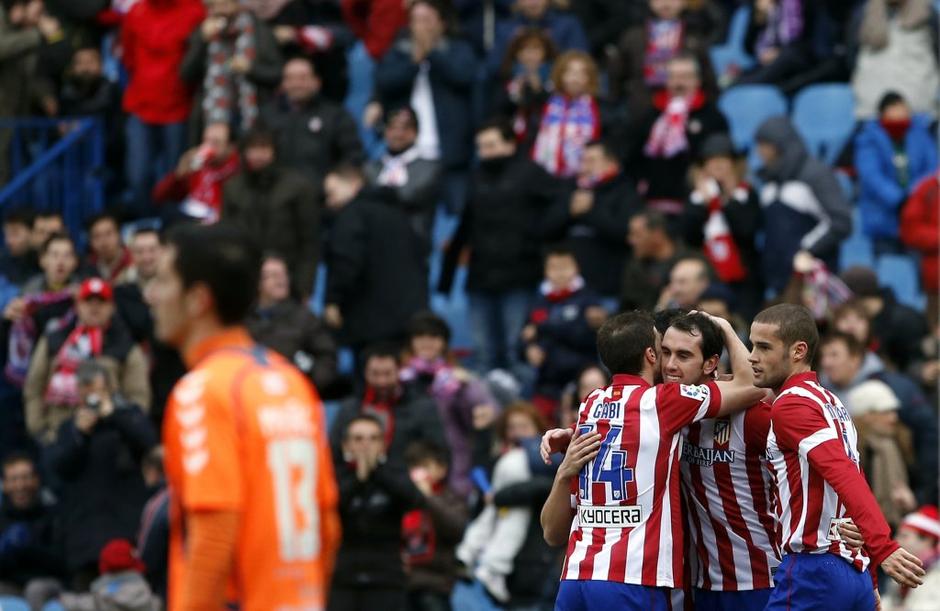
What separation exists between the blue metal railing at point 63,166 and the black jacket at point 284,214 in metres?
2.92

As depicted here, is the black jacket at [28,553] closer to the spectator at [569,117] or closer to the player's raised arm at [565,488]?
the spectator at [569,117]

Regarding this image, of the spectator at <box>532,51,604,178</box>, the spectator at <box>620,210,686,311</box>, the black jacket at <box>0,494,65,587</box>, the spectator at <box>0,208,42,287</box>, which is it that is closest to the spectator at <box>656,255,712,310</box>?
the spectator at <box>620,210,686,311</box>

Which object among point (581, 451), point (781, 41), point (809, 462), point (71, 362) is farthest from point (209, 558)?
point (781, 41)

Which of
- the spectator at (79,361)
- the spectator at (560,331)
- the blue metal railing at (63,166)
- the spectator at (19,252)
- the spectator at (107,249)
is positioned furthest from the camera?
the blue metal railing at (63,166)

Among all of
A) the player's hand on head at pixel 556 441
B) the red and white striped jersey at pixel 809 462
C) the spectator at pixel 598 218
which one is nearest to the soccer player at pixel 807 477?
the red and white striped jersey at pixel 809 462

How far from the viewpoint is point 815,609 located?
7.16 m

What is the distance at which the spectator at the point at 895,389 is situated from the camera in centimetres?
1198

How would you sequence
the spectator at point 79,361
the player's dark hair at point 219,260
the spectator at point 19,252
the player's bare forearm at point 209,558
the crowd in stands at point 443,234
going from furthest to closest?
1. the spectator at point 19,252
2. the spectator at point 79,361
3. the crowd in stands at point 443,234
4. the player's dark hair at point 219,260
5. the player's bare forearm at point 209,558

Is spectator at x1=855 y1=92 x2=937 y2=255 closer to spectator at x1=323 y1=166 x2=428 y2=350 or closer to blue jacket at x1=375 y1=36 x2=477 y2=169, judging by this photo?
blue jacket at x1=375 y1=36 x2=477 y2=169

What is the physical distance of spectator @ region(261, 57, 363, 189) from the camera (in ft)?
51.6

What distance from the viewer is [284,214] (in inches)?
575

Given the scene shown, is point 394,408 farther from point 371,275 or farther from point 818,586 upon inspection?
point 818,586

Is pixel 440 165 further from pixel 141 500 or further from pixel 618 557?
pixel 618 557

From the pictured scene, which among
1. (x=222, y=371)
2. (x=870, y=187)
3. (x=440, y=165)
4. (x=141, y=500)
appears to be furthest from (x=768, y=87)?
(x=222, y=371)
